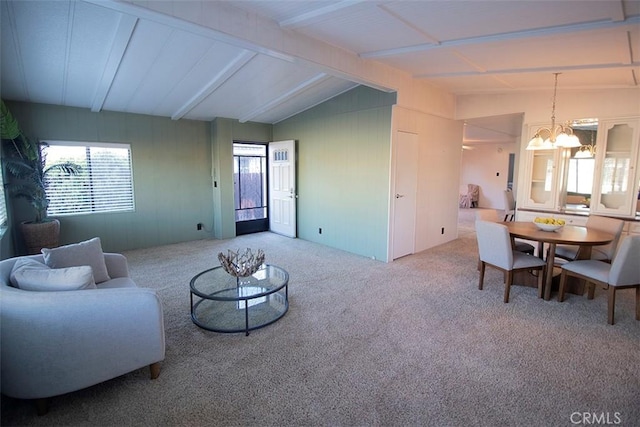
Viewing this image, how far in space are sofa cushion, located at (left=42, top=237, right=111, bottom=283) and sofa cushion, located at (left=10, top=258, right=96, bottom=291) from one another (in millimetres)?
411

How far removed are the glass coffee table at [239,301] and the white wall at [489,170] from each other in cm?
883

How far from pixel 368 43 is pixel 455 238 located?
14.3ft

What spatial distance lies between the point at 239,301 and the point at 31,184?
356 centimetres

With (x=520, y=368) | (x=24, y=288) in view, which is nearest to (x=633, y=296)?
(x=520, y=368)

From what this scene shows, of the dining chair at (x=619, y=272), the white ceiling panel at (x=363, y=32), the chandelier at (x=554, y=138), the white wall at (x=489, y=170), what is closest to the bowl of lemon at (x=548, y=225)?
the dining chair at (x=619, y=272)

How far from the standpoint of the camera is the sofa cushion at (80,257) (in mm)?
2607

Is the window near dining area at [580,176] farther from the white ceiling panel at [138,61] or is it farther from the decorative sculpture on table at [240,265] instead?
the white ceiling panel at [138,61]

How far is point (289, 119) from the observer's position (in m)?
6.57

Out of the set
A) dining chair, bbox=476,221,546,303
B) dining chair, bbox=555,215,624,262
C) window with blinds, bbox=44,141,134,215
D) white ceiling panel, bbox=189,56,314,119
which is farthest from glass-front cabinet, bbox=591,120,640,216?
window with blinds, bbox=44,141,134,215

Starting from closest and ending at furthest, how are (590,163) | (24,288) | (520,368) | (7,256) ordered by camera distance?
(24,288) < (520,368) < (7,256) < (590,163)

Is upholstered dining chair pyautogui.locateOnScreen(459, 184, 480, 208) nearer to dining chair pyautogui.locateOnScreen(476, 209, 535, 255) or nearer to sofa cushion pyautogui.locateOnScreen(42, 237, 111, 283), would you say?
dining chair pyautogui.locateOnScreen(476, 209, 535, 255)

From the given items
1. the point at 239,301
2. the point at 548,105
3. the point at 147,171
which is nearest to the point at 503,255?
the point at 239,301

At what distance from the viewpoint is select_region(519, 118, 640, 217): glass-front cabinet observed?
4.42m

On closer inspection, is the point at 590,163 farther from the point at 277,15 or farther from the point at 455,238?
the point at 277,15
